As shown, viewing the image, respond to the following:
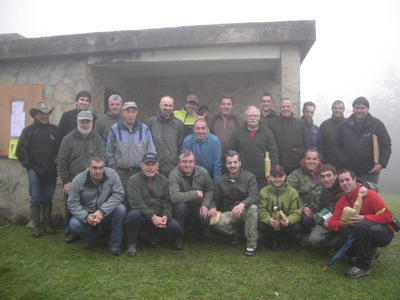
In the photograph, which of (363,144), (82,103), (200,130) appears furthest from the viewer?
(82,103)

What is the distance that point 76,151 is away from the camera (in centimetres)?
423

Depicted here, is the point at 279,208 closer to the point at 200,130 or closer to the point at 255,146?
the point at 255,146

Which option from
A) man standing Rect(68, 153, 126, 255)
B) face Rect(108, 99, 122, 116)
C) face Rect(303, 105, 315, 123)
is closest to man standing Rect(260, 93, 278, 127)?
face Rect(303, 105, 315, 123)

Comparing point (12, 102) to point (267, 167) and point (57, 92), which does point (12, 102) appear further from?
point (267, 167)

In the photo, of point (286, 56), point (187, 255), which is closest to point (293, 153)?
point (286, 56)

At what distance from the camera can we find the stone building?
4.88 metres

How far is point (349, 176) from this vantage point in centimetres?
348

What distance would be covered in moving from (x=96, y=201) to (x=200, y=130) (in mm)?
1609

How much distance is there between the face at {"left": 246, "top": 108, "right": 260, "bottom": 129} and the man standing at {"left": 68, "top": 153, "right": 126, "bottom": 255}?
1.91 m

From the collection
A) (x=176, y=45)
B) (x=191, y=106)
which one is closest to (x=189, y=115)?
(x=191, y=106)

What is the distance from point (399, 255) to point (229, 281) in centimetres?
225

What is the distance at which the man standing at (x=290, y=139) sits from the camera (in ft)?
14.7

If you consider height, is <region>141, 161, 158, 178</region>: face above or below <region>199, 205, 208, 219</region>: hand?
above

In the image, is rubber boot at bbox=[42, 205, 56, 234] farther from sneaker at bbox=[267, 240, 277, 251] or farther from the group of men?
sneaker at bbox=[267, 240, 277, 251]
